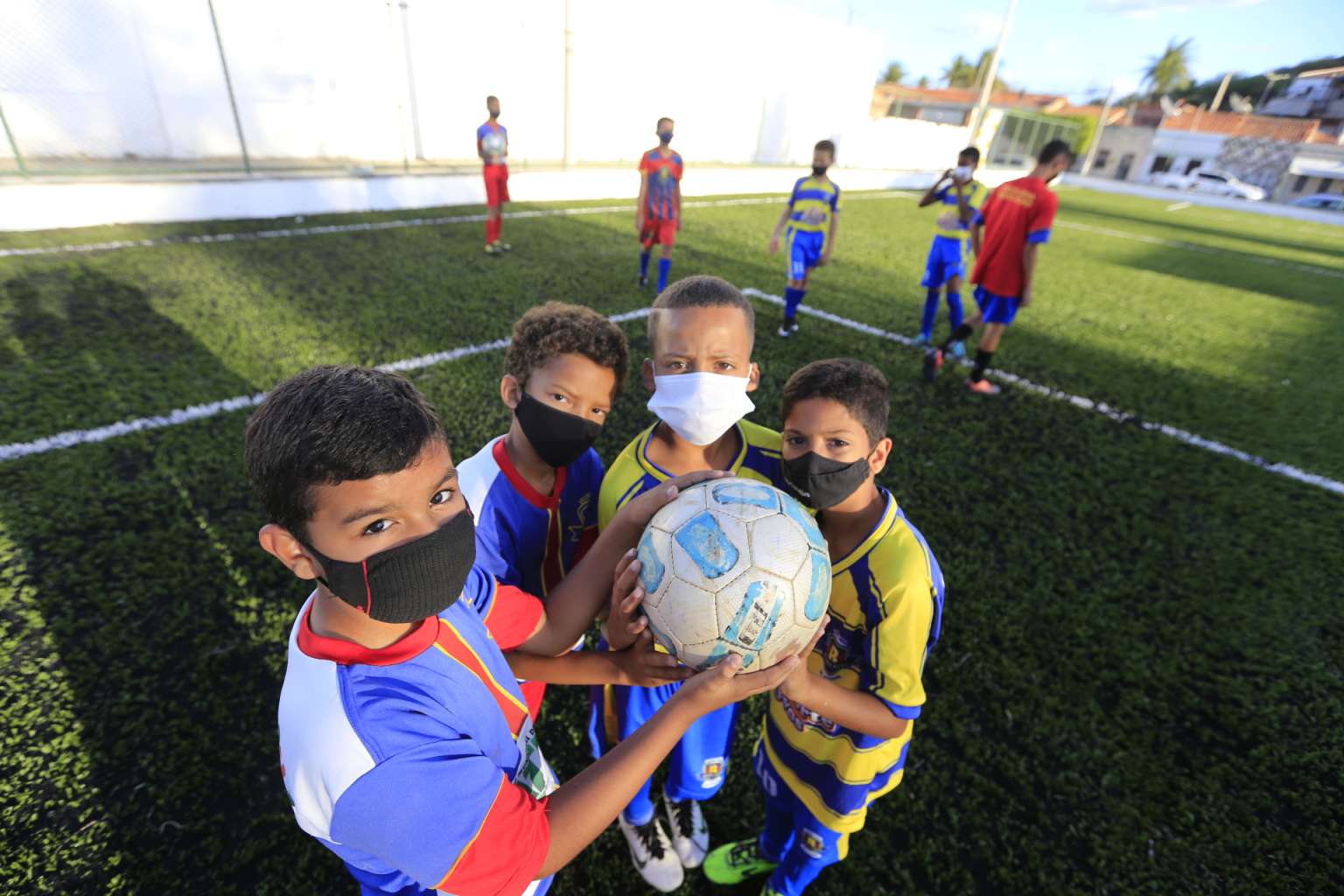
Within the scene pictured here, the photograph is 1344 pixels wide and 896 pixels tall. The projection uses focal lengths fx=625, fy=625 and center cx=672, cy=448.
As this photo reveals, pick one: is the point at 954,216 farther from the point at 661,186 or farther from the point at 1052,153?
the point at 661,186

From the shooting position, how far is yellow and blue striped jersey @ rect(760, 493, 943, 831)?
1607 millimetres

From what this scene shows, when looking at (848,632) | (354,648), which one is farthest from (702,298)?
(354,648)

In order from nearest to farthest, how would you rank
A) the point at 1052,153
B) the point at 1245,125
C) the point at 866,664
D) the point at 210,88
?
the point at 866,664, the point at 1052,153, the point at 210,88, the point at 1245,125

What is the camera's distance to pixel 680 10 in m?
20.9

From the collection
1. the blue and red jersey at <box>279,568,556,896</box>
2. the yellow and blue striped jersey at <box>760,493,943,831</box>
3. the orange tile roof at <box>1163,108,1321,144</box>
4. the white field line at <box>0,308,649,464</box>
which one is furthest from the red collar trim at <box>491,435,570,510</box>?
the orange tile roof at <box>1163,108,1321,144</box>

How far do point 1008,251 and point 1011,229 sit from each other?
0.20 meters

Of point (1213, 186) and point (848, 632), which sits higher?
point (1213, 186)

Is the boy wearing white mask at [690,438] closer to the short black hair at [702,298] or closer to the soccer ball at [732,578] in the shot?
the short black hair at [702,298]

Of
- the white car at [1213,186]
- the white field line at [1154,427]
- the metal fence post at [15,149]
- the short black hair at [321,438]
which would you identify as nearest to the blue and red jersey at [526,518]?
the short black hair at [321,438]

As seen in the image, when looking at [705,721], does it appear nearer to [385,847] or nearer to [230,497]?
[385,847]

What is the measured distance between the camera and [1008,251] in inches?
237

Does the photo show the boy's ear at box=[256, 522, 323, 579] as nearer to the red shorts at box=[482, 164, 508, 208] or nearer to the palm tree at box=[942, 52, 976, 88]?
the red shorts at box=[482, 164, 508, 208]

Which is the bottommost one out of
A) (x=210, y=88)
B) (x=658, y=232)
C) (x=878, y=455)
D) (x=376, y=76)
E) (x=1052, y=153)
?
(x=658, y=232)

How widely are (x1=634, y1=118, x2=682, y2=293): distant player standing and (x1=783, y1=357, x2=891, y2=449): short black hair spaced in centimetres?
704
